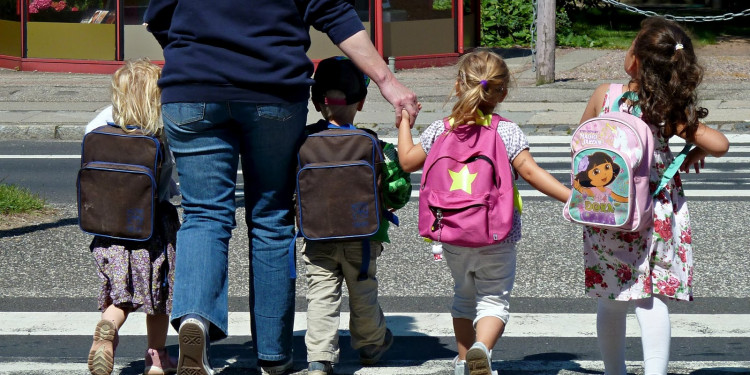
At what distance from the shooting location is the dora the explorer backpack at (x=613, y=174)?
3.66 metres

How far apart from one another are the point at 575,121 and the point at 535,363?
9.05m

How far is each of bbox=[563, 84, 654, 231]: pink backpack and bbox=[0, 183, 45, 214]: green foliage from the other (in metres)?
Answer: 5.01

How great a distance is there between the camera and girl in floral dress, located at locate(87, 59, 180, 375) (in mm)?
4160

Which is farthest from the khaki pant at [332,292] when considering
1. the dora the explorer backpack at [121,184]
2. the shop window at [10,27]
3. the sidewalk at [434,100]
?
the shop window at [10,27]

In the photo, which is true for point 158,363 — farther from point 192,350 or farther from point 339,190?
point 339,190

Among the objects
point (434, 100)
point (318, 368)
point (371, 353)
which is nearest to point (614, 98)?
point (371, 353)

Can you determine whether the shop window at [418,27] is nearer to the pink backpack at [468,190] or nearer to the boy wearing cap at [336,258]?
the boy wearing cap at [336,258]

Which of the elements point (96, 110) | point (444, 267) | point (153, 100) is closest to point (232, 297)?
point (444, 267)

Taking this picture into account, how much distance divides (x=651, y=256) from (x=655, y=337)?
0.28 m

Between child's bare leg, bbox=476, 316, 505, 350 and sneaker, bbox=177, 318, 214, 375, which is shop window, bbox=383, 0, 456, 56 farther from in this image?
sneaker, bbox=177, 318, 214, 375

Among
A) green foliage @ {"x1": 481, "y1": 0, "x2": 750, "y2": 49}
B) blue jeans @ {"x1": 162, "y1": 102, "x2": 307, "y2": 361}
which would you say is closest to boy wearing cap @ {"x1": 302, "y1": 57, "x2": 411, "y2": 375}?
blue jeans @ {"x1": 162, "y1": 102, "x2": 307, "y2": 361}

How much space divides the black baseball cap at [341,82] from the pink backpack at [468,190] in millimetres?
413

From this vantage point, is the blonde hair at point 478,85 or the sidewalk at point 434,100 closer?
the blonde hair at point 478,85

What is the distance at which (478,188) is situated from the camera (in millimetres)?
3916
